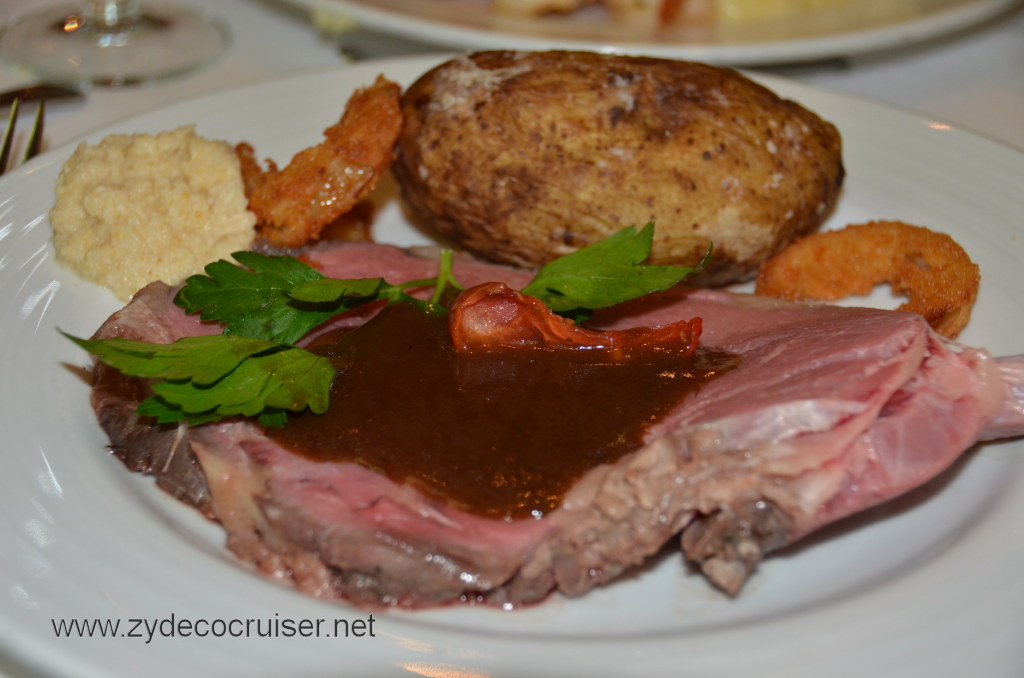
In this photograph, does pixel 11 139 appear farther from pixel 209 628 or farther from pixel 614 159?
pixel 209 628

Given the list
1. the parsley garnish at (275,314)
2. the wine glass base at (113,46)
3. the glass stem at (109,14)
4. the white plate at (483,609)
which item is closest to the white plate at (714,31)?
the wine glass base at (113,46)

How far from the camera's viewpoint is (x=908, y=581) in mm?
1576

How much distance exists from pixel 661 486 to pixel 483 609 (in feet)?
1.24

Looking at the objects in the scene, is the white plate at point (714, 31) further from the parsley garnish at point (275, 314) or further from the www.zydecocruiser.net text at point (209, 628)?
the www.zydecocruiser.net text at point (209, 628)

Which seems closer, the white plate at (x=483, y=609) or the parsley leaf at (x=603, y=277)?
the white plate at (x=483, y=609)

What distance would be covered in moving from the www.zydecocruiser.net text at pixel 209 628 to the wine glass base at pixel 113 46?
2706mm

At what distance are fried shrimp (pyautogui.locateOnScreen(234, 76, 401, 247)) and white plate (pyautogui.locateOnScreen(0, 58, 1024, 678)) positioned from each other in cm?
53

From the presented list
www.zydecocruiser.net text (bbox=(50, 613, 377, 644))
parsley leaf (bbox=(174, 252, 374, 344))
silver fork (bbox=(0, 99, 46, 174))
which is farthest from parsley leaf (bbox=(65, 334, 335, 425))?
silver fork (bbox=(0, 99, 46, 174))

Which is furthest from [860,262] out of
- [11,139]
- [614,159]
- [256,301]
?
[11,139]

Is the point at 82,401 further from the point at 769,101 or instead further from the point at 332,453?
the point at 769,101

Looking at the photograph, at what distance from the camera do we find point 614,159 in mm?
2346

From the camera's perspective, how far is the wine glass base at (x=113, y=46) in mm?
3648

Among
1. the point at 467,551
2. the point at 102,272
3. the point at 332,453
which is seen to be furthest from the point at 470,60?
the point at 467,551

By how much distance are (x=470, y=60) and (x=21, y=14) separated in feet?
9.25
